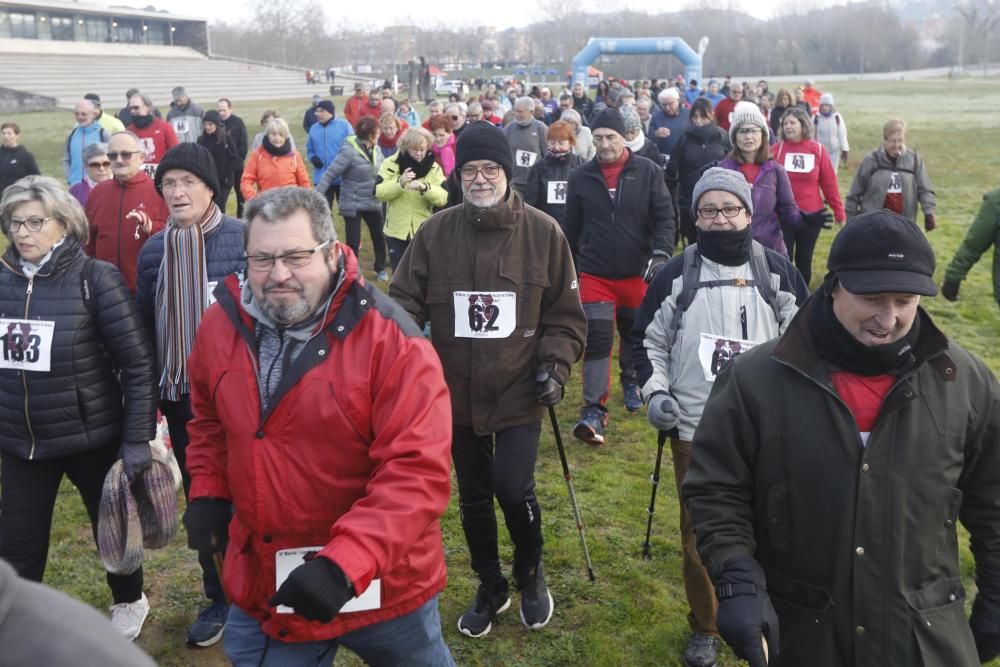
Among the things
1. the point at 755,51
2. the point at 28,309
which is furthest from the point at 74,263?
the point at 755,51

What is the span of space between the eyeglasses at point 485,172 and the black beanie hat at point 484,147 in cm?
3

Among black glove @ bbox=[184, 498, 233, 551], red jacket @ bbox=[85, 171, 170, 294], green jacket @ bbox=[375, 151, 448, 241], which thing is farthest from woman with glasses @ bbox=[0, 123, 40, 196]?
black glove @ bbox=[184, 498, 233, 551]

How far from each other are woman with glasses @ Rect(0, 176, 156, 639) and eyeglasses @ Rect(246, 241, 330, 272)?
149 centimetres

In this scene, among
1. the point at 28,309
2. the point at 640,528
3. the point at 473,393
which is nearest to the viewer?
the point at 28,309

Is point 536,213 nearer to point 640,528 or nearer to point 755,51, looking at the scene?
point 640,528

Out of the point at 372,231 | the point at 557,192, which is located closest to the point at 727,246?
the point at 557,192

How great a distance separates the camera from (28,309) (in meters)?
3.87

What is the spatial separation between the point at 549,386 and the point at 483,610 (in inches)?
46.7

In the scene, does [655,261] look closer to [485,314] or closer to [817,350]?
[485,314]

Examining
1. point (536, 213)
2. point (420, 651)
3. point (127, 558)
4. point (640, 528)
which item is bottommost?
point (640, 528)

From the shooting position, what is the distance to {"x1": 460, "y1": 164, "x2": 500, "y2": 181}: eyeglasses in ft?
14.0

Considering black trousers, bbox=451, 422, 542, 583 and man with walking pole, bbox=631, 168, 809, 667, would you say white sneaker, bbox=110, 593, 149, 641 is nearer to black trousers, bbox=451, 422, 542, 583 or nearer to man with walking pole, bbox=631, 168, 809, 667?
black trousers, bbox=451, 422, 542, 583

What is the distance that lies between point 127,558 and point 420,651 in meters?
1.92

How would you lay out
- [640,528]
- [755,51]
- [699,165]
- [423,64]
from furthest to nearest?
[755,51], [423,64], [699,165], [640,528]
